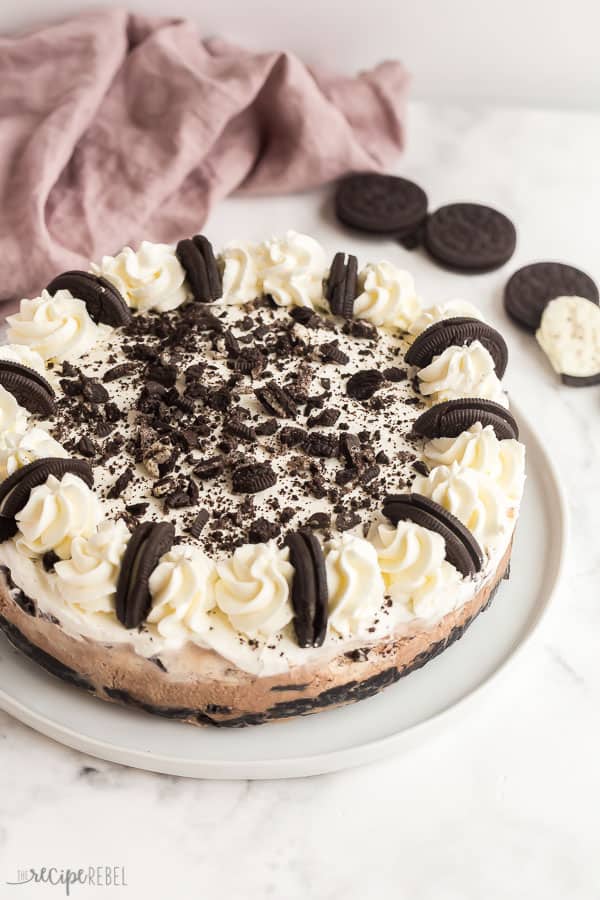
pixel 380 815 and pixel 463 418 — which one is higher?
pixel 463 418

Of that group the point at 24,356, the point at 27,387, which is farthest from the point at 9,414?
the point at 24,356

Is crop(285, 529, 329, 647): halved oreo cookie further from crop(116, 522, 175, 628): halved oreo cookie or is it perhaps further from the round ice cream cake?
crop(116, 522, 175, 628): halved oreo cookie

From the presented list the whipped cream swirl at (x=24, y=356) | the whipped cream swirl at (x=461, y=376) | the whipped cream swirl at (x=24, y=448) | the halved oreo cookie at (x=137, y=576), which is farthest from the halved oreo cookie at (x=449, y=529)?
the whipped cream swirl at (x=24, y=356)

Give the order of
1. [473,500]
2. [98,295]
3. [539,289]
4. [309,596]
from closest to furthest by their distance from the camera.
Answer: [309,596] < [473,500] < [98,295] < [539,289]

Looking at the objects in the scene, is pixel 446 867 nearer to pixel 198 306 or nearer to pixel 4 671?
pixel 4 671

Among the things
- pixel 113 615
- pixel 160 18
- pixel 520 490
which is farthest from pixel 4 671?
pixel 160 18

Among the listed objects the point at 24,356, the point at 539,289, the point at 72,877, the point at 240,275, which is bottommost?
the point at 72,877

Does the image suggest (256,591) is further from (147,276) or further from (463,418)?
(147,276)
